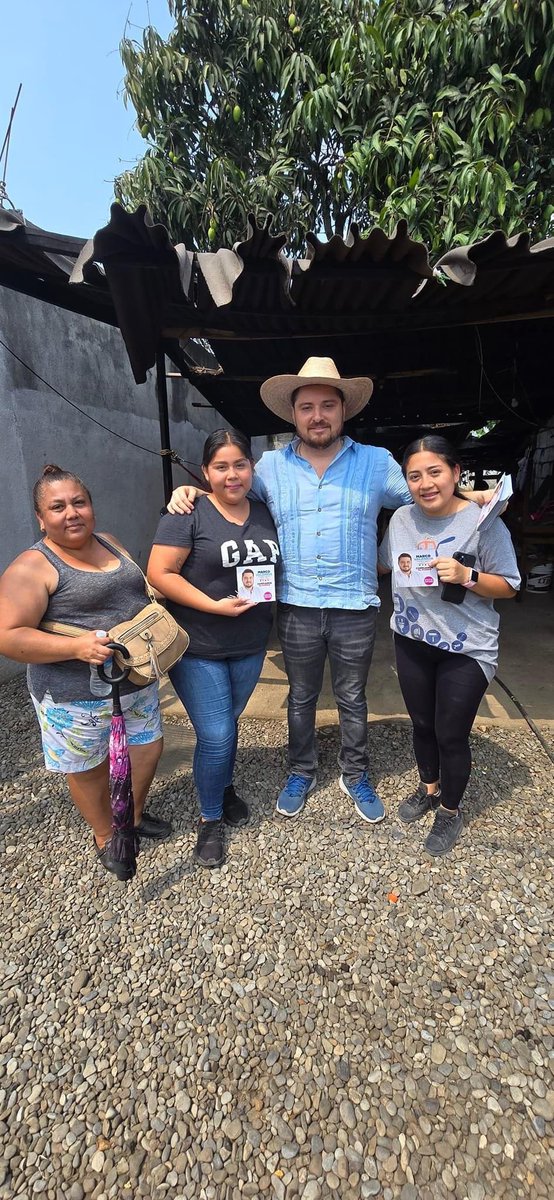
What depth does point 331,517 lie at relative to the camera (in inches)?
89.2

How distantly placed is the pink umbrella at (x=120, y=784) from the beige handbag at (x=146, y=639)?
1.7 inches

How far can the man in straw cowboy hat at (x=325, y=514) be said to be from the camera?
226 cm

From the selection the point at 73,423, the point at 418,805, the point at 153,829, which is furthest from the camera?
the point at 73,423

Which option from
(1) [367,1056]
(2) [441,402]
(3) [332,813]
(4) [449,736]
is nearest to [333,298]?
(4) [449,736]

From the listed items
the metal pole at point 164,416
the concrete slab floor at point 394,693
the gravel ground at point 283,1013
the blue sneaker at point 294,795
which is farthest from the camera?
the metal pole at point 164,416

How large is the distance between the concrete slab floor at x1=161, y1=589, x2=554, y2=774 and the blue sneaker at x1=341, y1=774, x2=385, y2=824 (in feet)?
3.05

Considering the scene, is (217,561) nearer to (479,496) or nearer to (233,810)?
(479,496)

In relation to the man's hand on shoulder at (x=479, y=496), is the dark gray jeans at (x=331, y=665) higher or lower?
lower

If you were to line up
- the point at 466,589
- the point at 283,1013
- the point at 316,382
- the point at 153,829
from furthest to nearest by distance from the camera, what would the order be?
the point at 153,829, the point at 316,382, the point at 466,589, the point at 283,1013

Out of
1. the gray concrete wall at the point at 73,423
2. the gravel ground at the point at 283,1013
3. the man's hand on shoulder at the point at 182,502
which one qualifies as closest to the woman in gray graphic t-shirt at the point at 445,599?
the gravel ground at the point at 283,1013

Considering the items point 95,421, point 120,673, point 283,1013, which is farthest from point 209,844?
point 95,421

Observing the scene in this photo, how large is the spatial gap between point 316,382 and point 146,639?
129 centimetres

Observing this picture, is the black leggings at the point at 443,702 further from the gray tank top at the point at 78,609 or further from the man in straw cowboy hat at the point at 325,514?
the gray tank top at the point at 78,609

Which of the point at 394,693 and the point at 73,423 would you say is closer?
the point at 394,693
